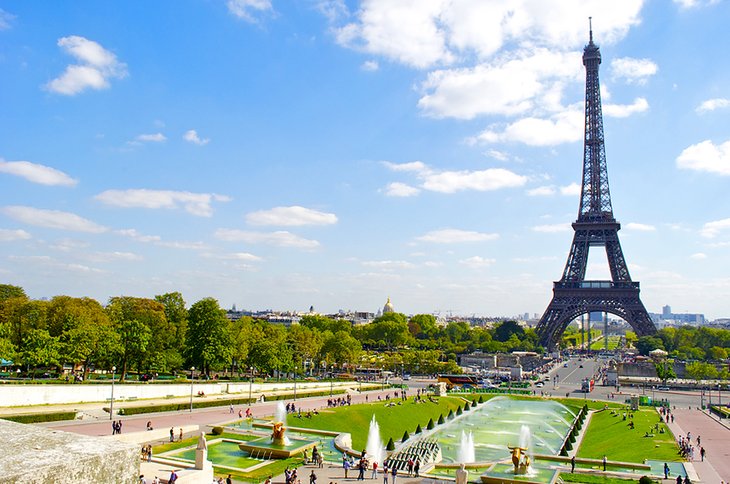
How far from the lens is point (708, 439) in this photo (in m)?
47.5

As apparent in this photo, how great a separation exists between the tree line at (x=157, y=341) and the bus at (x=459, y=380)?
6.72 meters

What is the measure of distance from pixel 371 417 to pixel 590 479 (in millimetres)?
26804

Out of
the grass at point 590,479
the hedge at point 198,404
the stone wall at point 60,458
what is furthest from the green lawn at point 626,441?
the stone wall at point 60,458

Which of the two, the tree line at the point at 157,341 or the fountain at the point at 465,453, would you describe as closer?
the fountain at the point at 465,453

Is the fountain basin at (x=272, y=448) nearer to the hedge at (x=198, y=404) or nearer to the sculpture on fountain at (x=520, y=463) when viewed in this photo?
the sculpture on fountain at (x=520, y=463)

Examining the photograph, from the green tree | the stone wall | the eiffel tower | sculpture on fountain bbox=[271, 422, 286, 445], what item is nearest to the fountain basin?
sculpture on fountain bbox=[271, 422, 286, 445]

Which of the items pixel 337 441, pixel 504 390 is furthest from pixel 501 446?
pixel 504 390

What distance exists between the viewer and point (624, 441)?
48.7 meters

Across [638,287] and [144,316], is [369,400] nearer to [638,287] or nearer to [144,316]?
[144,316]

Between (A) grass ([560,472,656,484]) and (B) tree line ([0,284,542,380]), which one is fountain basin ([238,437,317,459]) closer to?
(A) grass ([560,472,656,484])

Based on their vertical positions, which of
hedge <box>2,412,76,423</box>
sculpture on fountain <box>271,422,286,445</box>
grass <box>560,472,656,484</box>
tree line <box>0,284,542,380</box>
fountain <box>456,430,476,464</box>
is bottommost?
fountain <box>456,430,476,464</box>

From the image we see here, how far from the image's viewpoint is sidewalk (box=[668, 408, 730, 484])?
35.0m

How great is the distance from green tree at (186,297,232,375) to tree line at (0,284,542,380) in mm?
118

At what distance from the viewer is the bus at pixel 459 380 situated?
9611 centimetres
